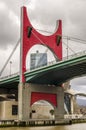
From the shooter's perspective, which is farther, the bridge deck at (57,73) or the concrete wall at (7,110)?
the concrete wall at (7,110)

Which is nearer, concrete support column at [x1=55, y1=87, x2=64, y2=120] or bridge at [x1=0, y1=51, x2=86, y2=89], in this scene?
bridge at [x1=0, y1=51, x2=86, y2=89]

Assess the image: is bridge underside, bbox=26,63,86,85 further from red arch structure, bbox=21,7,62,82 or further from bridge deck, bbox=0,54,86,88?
red arch structure, bbox=21,7,62,82

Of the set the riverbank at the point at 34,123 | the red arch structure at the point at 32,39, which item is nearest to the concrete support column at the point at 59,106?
the riverbank at the point at 34,123

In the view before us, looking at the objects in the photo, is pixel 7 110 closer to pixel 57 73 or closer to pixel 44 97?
pixel 44 97

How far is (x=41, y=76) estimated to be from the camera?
84250mm

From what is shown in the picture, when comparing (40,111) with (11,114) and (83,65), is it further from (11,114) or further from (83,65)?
(83,65)

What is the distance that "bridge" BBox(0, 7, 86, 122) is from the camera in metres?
80.7

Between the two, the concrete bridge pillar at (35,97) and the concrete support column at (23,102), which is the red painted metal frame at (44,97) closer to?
the concrete bridge pillar at (35,97)

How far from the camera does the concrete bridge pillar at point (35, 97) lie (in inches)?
3295

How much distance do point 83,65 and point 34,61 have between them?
37706 millimetres

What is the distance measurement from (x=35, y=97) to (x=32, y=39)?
12.5 m

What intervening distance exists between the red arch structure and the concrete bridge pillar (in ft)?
8.75

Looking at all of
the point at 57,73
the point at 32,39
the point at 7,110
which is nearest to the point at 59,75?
the point at 57,73

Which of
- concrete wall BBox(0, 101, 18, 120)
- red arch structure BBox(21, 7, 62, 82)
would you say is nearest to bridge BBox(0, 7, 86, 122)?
red arch structure BBox(21, 7, 62, 82)
